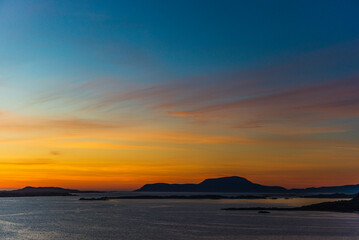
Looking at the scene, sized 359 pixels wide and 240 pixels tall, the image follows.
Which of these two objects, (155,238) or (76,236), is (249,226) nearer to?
(155,238)

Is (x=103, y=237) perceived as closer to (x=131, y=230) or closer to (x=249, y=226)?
(x=131, y=230)

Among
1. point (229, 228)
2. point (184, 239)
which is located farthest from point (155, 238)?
point (229, 228)

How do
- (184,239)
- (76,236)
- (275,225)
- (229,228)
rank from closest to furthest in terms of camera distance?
(184,239)
(76,236)
(229,228)
(275,225)

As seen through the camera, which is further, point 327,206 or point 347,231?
point 327,206

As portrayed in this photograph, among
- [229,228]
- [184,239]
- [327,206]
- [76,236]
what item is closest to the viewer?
[184,239]

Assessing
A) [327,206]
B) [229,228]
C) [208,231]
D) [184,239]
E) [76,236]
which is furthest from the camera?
[327,206]

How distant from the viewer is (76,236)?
5016 cm

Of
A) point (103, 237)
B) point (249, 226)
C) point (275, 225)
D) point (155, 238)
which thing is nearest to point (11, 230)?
point (103, 237)

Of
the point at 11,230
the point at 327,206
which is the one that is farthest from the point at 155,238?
the point at 327,206

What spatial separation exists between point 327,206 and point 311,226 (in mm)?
44112

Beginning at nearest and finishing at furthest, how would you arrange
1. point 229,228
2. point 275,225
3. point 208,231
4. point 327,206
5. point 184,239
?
1. point 184,239
2. point 208,231
3. point 229,228
4. point 275,225
5. point 327,206

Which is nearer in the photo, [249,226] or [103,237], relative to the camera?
[103,237]

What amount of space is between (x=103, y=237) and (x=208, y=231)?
1461 cm

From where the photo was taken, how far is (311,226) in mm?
60844
